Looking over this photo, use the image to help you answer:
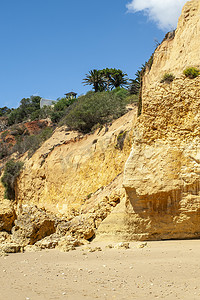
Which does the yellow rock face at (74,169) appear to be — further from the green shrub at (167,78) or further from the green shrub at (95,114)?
the green shrub at (167,78)

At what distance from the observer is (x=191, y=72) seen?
1070 centimetres

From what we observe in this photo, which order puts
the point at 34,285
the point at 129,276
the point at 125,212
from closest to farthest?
the point at 34,285 < the point at 129,276 < the point at 125,212

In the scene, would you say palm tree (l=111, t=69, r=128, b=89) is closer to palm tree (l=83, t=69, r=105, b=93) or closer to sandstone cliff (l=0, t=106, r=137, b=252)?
palm tree (l=83, t=69, r=105, b=93)

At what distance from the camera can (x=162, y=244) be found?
31.7 feet

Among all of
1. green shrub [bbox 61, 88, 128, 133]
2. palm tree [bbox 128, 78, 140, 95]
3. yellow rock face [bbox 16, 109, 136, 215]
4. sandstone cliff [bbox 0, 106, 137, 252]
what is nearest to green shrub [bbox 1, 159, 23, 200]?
sandstone cliff [bbox 0, 106, 137, 252]

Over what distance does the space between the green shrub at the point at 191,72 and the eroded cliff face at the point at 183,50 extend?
0.71 feet

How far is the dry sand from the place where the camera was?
5.31m

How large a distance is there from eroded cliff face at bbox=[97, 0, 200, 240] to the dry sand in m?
0.73

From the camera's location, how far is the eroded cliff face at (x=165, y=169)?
990cm

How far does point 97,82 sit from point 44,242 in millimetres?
34045

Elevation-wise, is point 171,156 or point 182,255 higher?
point 171,156

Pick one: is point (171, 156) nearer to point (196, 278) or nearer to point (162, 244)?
point (162, 244)

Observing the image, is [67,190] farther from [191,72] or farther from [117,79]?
[117,79]

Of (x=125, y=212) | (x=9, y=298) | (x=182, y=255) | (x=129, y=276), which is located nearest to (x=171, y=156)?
(x=125, y=212)
